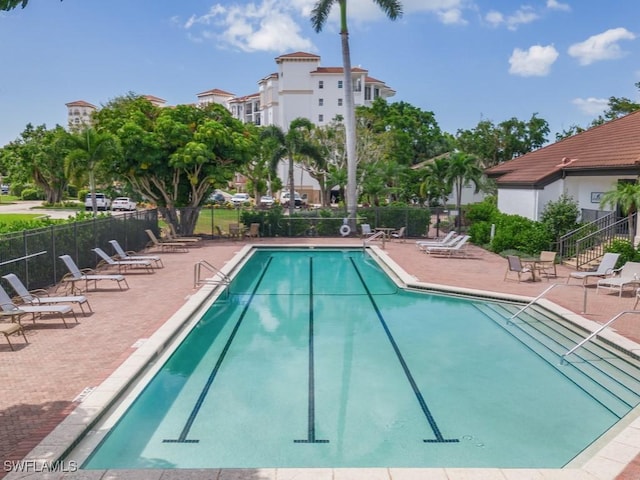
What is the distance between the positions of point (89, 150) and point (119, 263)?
10800mm

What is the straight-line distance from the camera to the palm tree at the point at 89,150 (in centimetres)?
2650

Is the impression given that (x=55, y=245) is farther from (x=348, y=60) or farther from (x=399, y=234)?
(x=348, y=60)

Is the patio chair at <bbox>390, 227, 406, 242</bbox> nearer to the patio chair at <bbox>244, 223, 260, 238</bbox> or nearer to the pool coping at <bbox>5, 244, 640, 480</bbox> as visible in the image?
the patio chair at <bbox>244, 223, 260, 238</bbox>

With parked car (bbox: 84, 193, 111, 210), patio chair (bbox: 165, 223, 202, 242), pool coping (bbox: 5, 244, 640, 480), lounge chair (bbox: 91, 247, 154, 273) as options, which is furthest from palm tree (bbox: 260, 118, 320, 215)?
parked car (bbox: 84, 193, 111, 210)

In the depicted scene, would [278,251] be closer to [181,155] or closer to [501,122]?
[181,155]

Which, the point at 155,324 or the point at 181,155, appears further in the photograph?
the point at 181,155

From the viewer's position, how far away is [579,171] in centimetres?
2169

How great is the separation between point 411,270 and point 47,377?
528 inches

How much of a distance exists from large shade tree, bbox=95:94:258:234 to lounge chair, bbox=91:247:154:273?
293 inches

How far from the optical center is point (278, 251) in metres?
27.1

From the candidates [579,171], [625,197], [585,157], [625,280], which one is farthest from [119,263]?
[585,157]

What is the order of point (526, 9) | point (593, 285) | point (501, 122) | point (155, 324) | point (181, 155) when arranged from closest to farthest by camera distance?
point (155, 324) → point (593, 285) → point (181, 155) → point (526, 9) → point (501, 122)

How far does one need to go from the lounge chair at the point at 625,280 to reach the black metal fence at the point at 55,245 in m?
15.0

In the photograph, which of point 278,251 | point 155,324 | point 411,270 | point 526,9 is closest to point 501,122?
point 526,9
